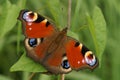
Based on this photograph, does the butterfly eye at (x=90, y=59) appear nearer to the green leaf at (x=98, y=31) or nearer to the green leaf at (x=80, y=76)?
the green leaf at (x=98, y=31)

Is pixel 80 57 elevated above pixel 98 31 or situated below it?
below

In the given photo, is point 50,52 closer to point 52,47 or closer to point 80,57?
point 52,47

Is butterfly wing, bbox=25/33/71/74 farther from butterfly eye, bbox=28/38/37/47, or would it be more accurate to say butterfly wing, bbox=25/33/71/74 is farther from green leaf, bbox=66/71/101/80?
green leaf, bbox=66/71/101/80

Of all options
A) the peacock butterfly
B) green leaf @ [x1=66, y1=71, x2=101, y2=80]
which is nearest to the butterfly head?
the peacock butterfly

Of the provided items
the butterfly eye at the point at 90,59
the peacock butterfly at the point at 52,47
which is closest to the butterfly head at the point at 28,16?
the peacock butterfly at the point at 52,47

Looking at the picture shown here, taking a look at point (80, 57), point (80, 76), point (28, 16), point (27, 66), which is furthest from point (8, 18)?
point (80, 76)

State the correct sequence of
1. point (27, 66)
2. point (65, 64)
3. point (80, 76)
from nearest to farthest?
point (27, 66)
point (65, 64)
point (80, 76)

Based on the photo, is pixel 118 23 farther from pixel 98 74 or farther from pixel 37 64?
pixel 37 64

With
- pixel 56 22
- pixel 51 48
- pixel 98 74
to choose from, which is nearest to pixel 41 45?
pixel 51 48
